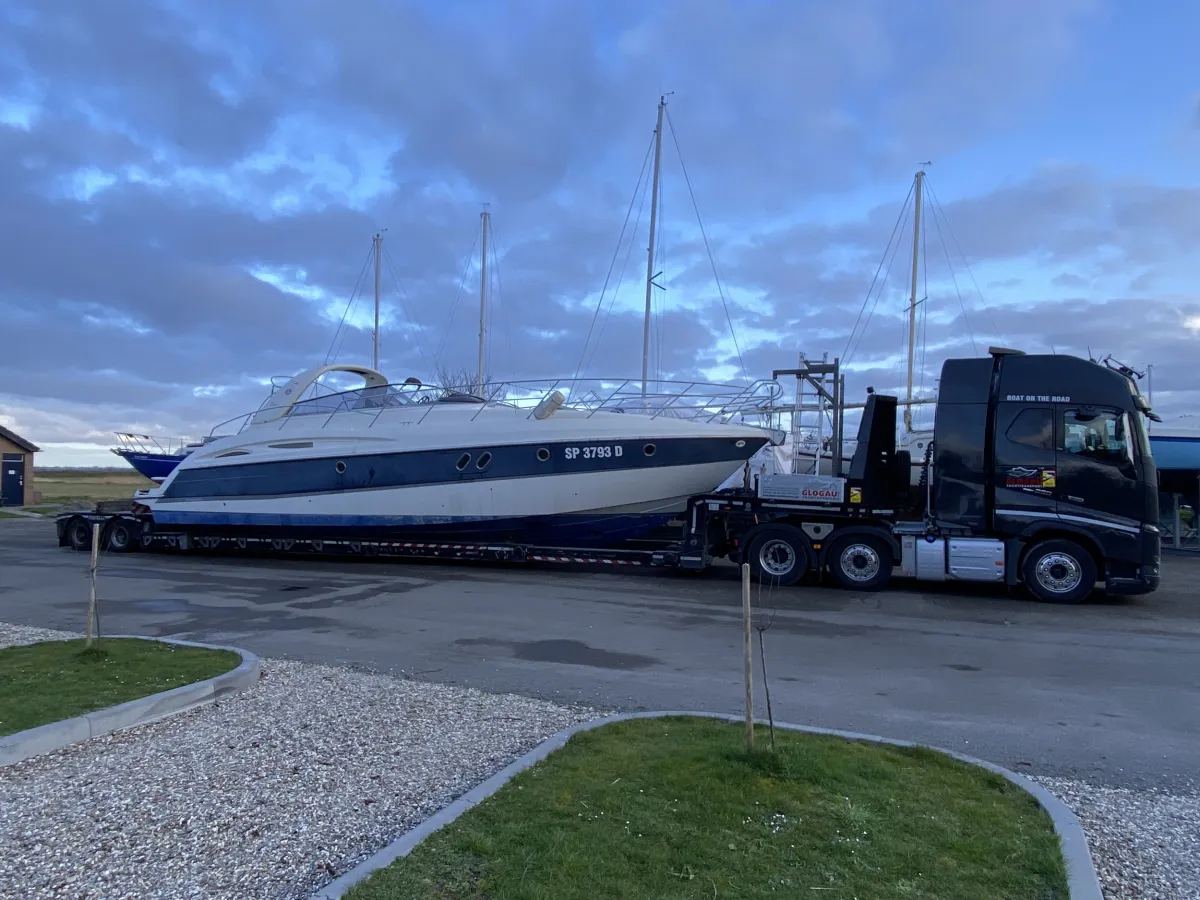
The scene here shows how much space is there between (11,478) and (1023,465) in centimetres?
4242

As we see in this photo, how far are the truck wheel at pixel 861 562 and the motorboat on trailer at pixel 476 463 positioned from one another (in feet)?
8.95

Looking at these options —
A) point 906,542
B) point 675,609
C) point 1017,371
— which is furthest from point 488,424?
point 1017,371

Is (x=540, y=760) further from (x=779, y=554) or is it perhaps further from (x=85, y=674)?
(x=779, y=554)

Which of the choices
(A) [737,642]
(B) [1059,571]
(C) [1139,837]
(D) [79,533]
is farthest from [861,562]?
(D) [79,533]

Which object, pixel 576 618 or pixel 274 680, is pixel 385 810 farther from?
pixel 576 618

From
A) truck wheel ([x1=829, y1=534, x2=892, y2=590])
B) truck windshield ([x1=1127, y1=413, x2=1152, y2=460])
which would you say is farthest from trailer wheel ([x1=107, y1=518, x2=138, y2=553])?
truck windshield ([x1=1127, y1=413, x2=1152, y2=460])

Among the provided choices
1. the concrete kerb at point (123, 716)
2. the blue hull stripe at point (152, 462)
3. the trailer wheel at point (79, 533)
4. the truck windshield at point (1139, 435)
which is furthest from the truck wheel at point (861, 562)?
the trailer wheel at point (79, 533)

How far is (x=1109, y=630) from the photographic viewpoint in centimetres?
1085

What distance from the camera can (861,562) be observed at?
46.0 feet

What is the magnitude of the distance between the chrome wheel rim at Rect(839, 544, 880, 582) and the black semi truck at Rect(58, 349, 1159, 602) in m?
0.02

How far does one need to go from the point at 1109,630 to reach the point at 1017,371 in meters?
4.12

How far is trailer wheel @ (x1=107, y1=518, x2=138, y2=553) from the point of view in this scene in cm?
2039

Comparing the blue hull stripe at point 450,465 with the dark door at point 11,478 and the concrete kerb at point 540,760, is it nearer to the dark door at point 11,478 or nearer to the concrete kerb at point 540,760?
the concrete kerb at point 540,760

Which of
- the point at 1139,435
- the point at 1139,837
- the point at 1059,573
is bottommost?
the point at 1139,837
